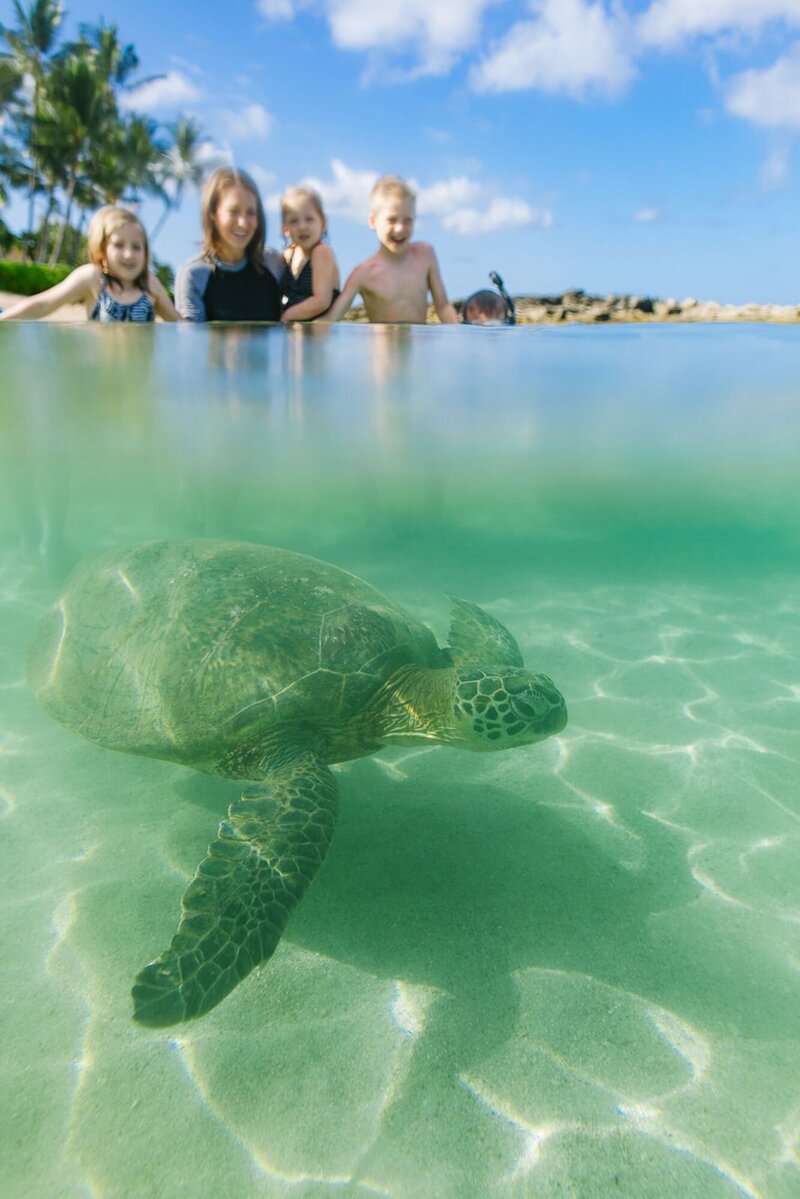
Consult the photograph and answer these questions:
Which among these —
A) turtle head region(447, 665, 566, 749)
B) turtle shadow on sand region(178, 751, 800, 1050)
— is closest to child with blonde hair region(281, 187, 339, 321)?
turtle shadow on sand region(178, 751, 800, 1050)

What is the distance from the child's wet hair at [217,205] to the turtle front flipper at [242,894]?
516cm

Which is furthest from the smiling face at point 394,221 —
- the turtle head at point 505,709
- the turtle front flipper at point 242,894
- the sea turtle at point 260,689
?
the turtle front flipper at point 242,894

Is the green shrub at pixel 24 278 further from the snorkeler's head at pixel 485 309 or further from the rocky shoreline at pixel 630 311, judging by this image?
the snorkeler's head at pixel 485 309

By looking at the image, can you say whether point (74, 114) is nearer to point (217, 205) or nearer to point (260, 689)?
point (217, 205)

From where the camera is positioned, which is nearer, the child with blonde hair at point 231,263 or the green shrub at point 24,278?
the child with blonde hair at point 231,263

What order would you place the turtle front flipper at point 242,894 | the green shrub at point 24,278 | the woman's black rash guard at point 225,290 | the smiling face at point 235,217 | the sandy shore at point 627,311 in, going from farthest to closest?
1. the green shrub at point 24,278
2. the sandy shore at point 627,311
3. the woman's black rash guard at point 225,290
4. the smiling face at point 235,217
5. the turtle front flipper at point 242,894

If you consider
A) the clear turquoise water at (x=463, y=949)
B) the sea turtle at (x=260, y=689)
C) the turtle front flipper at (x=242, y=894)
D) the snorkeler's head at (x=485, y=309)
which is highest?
the snorkeler's head at (x=485, y=309)

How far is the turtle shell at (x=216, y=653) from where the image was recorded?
126 inches

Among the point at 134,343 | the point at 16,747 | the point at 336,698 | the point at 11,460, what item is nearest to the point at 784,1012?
the point at 336,698

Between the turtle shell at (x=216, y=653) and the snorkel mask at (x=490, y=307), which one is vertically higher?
the snorkel mask at (x=490, y=307)

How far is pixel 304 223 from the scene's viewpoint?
6.45 meters

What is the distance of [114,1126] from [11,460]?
1427cm

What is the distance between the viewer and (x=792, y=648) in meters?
6.45

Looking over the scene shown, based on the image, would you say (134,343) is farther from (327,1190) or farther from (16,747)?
(327,1190)
